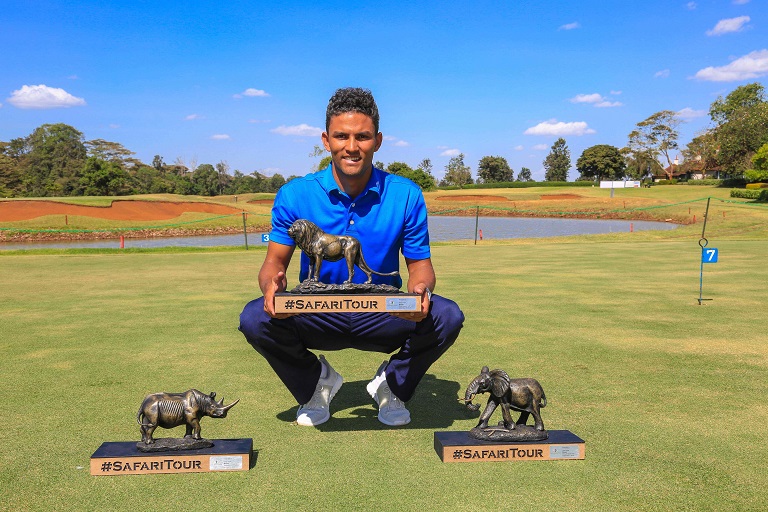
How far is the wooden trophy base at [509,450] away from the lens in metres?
3.00

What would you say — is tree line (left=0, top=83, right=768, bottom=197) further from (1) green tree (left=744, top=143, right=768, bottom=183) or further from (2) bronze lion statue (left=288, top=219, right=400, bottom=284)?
(2) bronze lion statue (left=288, top=219, right=400, bottom=284)

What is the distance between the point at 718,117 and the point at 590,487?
3652 inches

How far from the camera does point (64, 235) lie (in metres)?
38.0

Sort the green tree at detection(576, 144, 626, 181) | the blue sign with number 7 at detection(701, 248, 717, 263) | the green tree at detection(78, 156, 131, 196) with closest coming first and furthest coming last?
the blue sign with number 7 at detection(701, 248, 717, 263), the green tree at detection(78, 156, 131, 196), the green tree at detection(576, 144, 626, 181)

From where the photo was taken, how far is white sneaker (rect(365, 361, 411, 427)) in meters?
3.62

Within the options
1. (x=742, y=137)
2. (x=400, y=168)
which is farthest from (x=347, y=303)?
(x=400, y=168)

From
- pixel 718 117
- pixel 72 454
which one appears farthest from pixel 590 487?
pixel 718 117

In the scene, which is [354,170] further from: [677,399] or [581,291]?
[581,291]

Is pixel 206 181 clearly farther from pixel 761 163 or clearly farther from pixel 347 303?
pixel 347 303

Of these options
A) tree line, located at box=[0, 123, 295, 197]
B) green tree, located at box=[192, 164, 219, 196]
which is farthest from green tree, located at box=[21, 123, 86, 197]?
green tree, located at box=[192, 164, 219, 196]

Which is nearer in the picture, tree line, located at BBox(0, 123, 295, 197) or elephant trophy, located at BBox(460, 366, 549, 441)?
elephant trophy, located at BBox(460, 366, 549, 441)

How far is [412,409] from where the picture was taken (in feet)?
12.9

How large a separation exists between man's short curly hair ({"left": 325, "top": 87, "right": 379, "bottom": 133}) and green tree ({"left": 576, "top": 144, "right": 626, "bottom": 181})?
11142 cm

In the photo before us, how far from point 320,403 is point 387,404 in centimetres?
41
